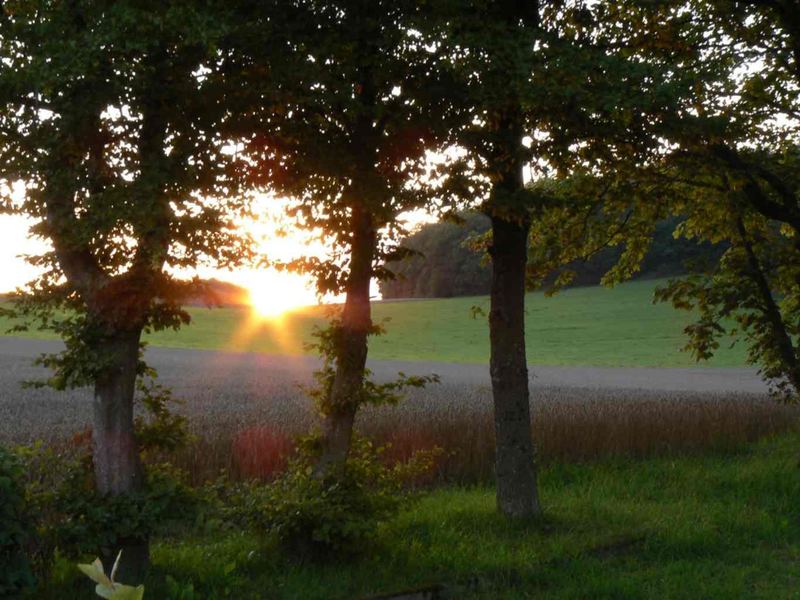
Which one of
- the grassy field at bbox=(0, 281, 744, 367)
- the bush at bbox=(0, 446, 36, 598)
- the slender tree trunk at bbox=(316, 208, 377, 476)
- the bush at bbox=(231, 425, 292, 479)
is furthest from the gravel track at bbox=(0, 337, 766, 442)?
the bush at bbox=(0, 446, 36, 598)

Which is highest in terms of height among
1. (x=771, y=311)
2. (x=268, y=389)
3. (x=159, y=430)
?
(x=771, y=311)

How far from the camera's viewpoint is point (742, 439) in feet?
59.6

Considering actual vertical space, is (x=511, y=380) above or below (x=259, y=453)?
above

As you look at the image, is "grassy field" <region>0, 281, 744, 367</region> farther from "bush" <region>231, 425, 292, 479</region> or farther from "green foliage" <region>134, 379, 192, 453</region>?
"green foliage" <region>134, 379, 192, 453</region>

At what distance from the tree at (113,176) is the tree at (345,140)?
0.68 m

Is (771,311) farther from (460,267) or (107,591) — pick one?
(460,267)

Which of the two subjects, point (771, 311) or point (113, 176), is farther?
point (771, 311)

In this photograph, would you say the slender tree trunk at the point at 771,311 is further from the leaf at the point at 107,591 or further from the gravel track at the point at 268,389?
the leaf at the point at 107,591

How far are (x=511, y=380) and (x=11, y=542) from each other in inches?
228

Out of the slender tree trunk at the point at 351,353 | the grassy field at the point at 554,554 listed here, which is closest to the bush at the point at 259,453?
the grassy field at the point at 554,554

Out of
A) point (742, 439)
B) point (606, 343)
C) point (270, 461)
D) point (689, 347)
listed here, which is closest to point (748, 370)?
point (606, 343)

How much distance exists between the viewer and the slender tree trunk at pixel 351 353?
29.9 ft

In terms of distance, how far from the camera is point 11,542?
5.95 m

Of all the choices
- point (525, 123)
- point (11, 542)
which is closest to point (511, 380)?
point (525, 123)
